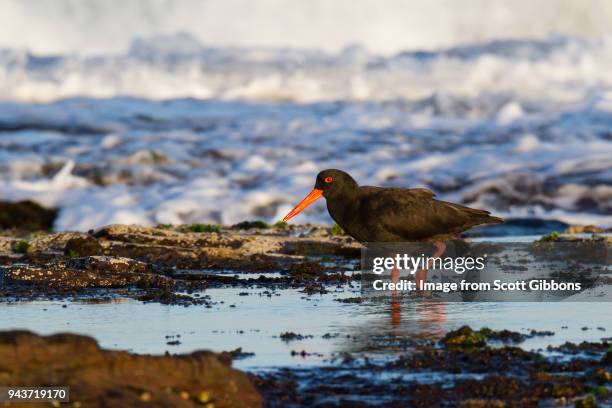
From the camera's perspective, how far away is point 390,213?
12.2 m

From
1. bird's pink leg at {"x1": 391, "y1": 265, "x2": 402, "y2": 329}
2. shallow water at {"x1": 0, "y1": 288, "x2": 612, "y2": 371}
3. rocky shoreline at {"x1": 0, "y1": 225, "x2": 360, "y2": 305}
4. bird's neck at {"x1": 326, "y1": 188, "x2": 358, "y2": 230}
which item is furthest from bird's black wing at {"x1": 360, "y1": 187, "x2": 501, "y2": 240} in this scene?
shallow water at {"x1": 0, "y1": 288, "x2": 612, "y2": 371}

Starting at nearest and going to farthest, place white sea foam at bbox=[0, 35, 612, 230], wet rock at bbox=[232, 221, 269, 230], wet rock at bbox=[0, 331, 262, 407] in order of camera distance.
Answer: wet rock at bbox=[0, 331, 262, 407]
wet rock at bbox=[232, 221, 269, 230]
white sea foam at bbox=[0, 35, 612, 230]

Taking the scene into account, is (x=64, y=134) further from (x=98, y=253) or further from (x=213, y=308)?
(x=213, y=308)

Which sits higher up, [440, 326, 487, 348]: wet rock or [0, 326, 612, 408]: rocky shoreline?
[440, 326, 487, 348]: wet rock

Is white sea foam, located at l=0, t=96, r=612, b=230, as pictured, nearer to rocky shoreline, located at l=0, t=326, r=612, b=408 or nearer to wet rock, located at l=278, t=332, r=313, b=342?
wet rock, located at l=278, t=332, r=313, b=342

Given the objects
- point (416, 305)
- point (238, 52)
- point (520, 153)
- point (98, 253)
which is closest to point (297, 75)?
point (238, 52)

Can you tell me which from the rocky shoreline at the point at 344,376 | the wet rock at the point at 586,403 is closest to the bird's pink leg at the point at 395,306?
the rocky shoreline at the point at 344,376

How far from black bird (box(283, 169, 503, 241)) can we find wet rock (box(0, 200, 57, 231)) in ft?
51.7

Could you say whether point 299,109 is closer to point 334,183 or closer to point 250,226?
point 250,226

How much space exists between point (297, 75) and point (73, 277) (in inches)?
1281

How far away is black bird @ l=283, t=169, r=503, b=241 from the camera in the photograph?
40.1ft

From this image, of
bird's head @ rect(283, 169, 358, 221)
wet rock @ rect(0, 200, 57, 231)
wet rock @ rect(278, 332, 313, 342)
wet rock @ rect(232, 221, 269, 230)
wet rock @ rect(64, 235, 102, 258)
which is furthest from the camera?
wet rock @ rect(0, 200, 57, 231)

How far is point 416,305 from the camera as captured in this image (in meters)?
10.7

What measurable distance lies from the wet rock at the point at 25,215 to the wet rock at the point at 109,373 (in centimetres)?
2166
